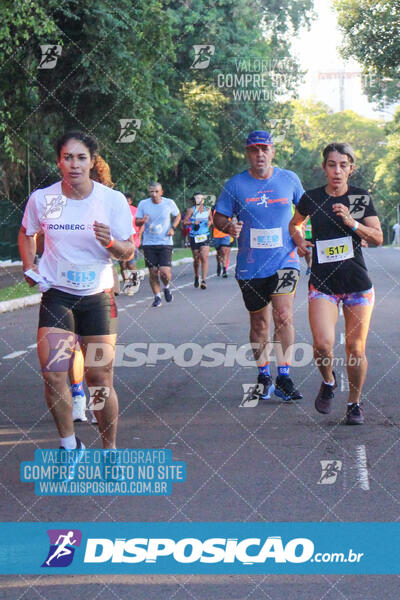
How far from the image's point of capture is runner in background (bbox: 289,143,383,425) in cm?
824

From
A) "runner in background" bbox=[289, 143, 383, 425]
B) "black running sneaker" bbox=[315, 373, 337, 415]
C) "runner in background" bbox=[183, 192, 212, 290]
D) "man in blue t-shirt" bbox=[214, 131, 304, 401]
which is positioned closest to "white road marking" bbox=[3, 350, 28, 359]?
"man in blue t-shirt" bbox=[214, 131, 304, 401]

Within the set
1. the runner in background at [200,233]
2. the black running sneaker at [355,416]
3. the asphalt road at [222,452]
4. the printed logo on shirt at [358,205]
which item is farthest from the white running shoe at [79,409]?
the runner in background at [200,233]

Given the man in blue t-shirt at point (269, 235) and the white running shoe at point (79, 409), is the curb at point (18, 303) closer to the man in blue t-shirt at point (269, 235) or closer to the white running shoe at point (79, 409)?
the man in blue t-shirt at point (269, 235)

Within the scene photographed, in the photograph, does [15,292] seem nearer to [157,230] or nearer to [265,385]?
[157,230]

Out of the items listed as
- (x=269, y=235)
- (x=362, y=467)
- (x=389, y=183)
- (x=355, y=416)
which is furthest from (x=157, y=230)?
(x=389, y=183)

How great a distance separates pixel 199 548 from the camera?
523cm

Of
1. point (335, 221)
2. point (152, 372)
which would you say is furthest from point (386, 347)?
point (335, 221)

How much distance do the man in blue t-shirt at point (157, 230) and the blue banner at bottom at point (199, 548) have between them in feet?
42.9

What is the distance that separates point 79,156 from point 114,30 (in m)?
22.0

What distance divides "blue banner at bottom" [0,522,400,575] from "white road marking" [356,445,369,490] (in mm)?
926

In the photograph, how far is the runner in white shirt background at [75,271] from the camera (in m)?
6.61

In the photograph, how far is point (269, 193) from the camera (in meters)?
9.44

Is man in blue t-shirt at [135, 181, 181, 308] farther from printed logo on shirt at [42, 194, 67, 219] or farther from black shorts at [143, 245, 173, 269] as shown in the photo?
printed logo on shirt at [42, 194, 67, 219]

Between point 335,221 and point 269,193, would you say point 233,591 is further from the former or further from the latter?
point 269,193
